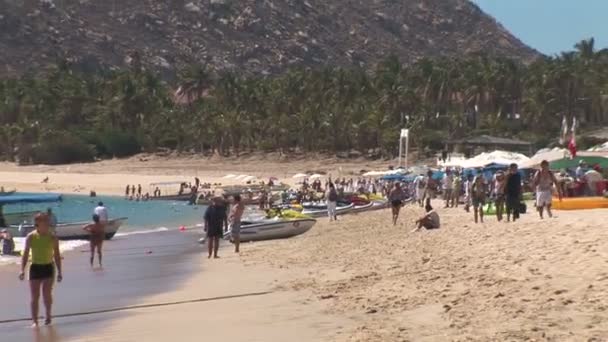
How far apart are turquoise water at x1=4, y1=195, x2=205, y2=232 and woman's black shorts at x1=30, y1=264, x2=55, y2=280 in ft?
87.5

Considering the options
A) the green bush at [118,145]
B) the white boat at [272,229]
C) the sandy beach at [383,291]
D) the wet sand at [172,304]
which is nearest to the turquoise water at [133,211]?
the white boat at [272,229]

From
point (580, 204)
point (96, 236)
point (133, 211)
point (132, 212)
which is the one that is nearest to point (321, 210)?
point (580, 204)

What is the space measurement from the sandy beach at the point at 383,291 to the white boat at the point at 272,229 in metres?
4.97

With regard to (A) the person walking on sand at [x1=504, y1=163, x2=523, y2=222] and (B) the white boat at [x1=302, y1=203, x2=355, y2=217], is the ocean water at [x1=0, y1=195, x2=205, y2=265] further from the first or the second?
(A) the person walking on sand at [x1=504, y1=163, x2=523, y2=222]

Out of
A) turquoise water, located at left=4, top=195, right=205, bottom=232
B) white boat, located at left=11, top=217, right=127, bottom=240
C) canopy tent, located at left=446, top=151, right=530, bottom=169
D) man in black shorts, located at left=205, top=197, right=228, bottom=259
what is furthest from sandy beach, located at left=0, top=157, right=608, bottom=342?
canopy tent, located at left=446, top=151, right=530, bottom=169

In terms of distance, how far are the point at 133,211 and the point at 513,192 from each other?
37372 millimetres

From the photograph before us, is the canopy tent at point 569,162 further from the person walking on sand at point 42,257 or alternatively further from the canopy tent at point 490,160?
the person walking on sand at point 42,257

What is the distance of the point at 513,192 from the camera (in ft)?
64.3

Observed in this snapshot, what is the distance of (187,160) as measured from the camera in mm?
92500

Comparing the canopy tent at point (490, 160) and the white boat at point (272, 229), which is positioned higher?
the canopy tent at point (490, 160)

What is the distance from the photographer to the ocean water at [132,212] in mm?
38906

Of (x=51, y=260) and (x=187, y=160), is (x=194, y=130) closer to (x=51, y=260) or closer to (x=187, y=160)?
(x=187, y=160)

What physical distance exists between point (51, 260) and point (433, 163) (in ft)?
216

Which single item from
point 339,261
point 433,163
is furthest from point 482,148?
point 339,261
